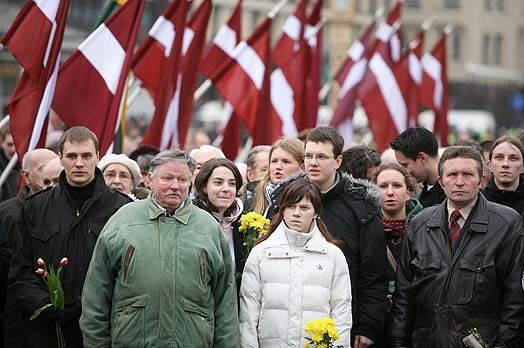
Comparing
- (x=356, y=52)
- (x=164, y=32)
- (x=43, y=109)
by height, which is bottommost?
(x=43, y=109)

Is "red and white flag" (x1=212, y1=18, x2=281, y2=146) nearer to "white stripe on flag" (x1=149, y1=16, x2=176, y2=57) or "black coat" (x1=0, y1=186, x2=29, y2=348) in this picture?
"white stripe on flag" (x1=149, y1=16, x2=176, y2=57)

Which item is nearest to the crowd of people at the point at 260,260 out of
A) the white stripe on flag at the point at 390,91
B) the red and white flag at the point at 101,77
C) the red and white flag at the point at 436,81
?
the red and white flag at the point at 101,77

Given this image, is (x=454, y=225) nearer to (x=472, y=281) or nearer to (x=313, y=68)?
(x=472, y=281)

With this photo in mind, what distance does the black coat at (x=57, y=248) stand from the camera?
881 centimetres

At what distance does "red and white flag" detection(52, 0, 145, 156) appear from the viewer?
1212cm

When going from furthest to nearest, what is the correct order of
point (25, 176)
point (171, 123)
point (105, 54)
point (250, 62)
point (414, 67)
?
point (414, 67)
point (250, 62)
point (171, 123)
point (105, 54)
point (25, 176)

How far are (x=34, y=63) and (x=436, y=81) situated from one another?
11700 millimetres

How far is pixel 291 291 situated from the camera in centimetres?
848

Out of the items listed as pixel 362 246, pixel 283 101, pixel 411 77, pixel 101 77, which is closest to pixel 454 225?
pixel 362 246

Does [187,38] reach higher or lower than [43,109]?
higher

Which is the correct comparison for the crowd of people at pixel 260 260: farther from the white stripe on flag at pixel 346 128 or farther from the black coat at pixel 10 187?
the white stripe on flag at pixel 346 128

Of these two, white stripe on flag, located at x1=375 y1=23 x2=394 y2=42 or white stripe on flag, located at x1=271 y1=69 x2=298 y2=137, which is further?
white stripe on flag, located at x1=375 y1=23 x2=394 y2=42

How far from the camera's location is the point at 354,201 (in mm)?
9156

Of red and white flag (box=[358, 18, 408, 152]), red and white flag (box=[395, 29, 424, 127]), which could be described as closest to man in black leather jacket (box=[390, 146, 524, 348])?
red and white flag (box=[358, 18, 408, 152])
